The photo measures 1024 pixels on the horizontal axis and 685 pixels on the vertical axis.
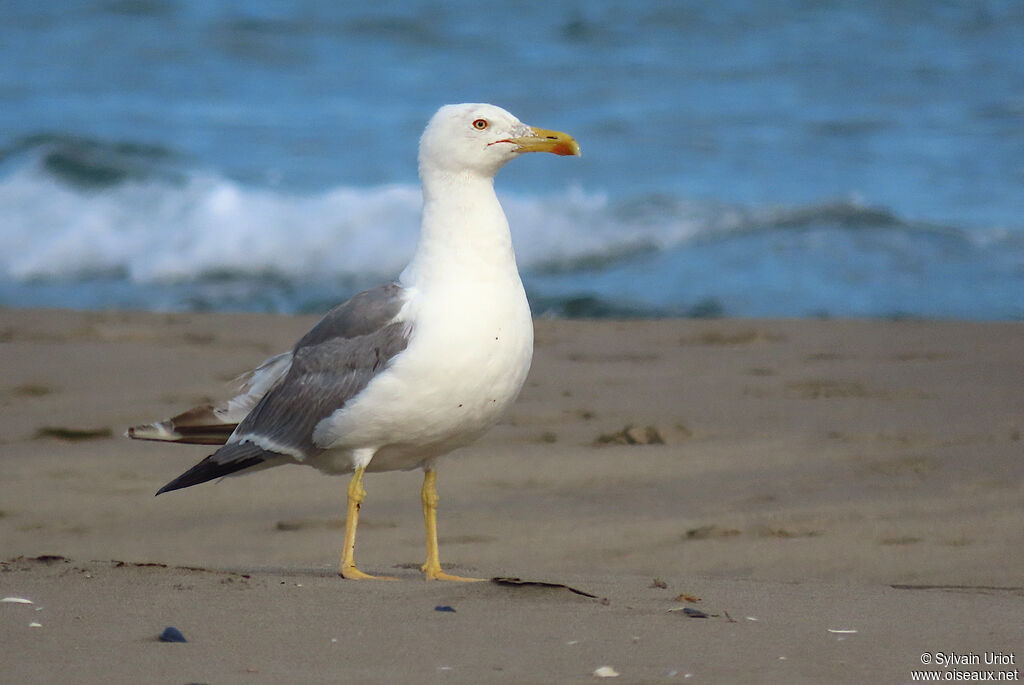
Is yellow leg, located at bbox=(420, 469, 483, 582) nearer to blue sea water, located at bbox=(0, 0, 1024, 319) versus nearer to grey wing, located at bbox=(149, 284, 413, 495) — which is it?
grey wing, located at bbox=(149, 284, 413, 495)

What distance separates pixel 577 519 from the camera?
4.91 metres

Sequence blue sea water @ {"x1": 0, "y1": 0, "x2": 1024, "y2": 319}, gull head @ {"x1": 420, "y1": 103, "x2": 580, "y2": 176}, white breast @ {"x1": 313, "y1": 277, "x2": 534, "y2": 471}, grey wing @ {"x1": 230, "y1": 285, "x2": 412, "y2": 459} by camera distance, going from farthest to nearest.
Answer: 1. blue sea water @ {"x1": 0, "y1": 0, "x2": 1024, "y2": 319}
2. gull head @ {"x1": 420, "y1": 103, "x2": 580, "y2": 176}
3. grey wing @ {"x1": 230, "y1": 285, "x2": 412, "y2": 459}
4. white breast @ {"x1": 313, "y1": 277, "x2": 534, "y2": 471}

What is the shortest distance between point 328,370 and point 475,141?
2.54 feet

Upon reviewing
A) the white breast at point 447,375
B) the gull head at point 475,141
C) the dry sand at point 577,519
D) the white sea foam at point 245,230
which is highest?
the white sea foam at point 245,230

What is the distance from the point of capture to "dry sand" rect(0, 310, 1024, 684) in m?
2.86

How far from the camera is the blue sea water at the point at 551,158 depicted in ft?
36.3

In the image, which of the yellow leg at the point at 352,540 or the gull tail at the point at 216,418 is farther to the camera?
the gull tail at the point at 216,418

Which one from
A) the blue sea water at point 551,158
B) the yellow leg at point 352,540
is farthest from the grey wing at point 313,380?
the blue sea water at point 551,158

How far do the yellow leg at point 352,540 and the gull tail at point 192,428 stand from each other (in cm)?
53

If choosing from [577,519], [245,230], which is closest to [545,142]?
[577,519]

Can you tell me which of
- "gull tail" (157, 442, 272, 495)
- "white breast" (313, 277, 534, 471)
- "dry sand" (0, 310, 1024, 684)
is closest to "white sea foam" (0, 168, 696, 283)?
"dry sand" (0, 310, 1024, 684)

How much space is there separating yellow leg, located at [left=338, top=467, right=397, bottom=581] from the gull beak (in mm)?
1026

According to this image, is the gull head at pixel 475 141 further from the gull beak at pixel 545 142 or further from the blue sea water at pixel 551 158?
the blue sea water at pixel 551 158

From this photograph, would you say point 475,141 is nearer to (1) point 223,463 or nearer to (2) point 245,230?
(1) point 223,463
